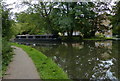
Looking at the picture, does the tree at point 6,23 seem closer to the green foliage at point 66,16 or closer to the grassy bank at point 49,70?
the grassy bank at point 49,70

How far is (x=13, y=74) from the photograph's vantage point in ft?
17.1

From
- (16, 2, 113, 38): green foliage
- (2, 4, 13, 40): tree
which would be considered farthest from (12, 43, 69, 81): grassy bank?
(16, 2, 113, 38): green foliage

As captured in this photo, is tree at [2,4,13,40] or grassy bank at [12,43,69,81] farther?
tree at [2,4,13,40]

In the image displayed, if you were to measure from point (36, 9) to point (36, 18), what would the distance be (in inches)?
61.4

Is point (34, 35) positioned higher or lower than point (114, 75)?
lower

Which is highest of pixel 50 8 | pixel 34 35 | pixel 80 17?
pixel 50 8

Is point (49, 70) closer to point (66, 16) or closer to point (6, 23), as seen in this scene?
point (6, 23)

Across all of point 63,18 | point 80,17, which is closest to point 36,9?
point 63,18

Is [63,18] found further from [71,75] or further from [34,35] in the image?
[71,75]

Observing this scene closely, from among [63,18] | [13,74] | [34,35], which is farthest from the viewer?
[34,35]

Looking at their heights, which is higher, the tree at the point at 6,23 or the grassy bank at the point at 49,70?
the tree at the point at 6,23

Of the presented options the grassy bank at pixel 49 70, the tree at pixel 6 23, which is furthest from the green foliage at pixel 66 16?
the grassy bank at pixel 49 70

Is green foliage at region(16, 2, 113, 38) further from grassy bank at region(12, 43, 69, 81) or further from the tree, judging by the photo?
grassy bank at region(12, 43, 69, 81)

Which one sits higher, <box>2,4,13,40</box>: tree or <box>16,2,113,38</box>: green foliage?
<box>2,4,13,40</box>: tree
